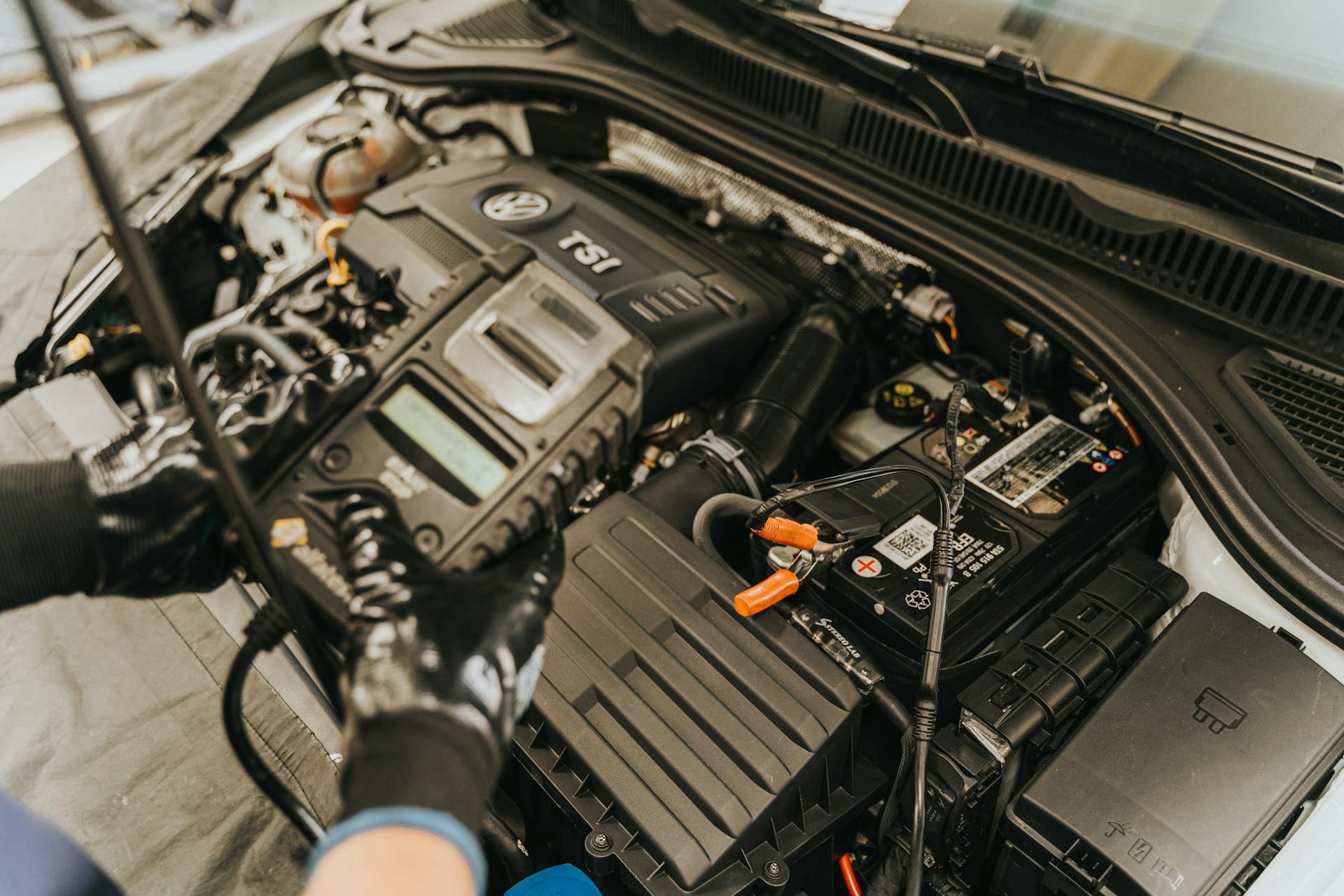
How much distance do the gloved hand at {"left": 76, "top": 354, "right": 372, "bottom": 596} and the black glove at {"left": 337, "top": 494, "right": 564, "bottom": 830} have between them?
10 cm

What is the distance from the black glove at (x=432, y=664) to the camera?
0.53 m

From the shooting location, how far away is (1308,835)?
0.80 m

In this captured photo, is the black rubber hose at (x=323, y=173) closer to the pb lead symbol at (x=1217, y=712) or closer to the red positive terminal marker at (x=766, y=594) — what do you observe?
the red positive terminal marker at (x=766, y=594)

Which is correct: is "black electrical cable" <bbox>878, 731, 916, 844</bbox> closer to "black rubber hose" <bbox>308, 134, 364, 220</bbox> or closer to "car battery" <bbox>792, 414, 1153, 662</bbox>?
"car battery" <bbox>792, 414, 1153, 662</bbox>

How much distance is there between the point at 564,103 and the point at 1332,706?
1.40 metres

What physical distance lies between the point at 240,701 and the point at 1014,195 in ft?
3.39

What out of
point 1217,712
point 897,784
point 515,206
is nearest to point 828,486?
point 897,784

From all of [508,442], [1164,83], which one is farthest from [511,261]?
[1164,83]

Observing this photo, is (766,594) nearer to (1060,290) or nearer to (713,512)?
(713,512)

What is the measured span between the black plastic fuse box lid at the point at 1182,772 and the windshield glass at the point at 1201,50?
1.84 ft

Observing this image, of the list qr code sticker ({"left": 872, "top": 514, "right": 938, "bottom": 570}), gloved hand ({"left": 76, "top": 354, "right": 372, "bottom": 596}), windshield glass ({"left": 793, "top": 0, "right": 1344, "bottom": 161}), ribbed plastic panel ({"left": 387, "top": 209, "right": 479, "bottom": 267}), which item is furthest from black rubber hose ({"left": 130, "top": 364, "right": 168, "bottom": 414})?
windshield glass ({"left": 793, "top": 0, "right": 1344, "bottom": 161})

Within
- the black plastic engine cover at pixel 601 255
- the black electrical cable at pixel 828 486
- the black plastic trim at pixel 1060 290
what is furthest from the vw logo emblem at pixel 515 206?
the black electrical cable at pixel 828 486

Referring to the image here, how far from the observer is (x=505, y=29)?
1.65m

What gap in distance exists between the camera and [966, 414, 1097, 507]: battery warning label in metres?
1.07
